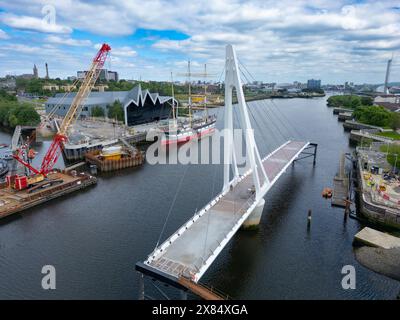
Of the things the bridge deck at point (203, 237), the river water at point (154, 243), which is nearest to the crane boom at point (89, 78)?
the river water at point (154, 243)

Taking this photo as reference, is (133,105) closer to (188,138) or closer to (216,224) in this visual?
(188,138)

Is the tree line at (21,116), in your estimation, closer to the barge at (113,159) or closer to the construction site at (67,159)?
the construction site at (67,159)

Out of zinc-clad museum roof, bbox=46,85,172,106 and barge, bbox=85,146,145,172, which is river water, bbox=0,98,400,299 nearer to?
barge, bbox=85,146,145,172

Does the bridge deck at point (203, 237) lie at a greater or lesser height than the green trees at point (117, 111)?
lesser

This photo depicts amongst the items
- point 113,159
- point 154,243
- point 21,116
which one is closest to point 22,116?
point 21,116

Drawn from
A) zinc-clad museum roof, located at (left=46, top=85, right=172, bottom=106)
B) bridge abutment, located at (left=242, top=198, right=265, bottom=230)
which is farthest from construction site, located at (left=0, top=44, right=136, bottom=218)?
bridge abutment, located at (left=242, top=198, right=265, bottom=230)
